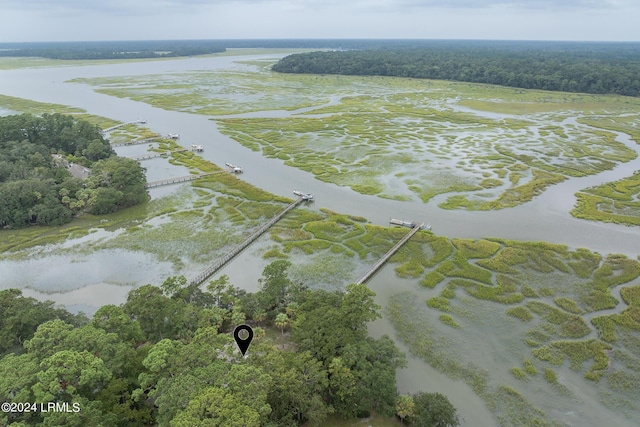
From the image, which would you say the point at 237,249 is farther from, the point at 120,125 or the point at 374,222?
the point at 120,125

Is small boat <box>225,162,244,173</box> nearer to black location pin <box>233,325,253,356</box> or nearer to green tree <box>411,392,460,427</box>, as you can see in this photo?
black location pin <box>233,325,253,356</box>

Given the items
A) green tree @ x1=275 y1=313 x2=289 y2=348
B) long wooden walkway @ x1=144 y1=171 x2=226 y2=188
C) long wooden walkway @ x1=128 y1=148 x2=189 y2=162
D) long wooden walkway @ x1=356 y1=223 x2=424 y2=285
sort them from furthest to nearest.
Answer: long wooden walkway @ x1=128 y1=148 x2=189 y2=162 → long wooden walkway @ x1=144 y1=171 x2=226 y2=188 → long wooden walkway @ x1=356 y1=223 x2=424 y2=285 → green tree @ x1=275 y1=313 x2=289 y2=348

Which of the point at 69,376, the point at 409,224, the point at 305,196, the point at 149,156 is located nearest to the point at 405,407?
the point at 69,376

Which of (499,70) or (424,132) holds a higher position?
(499,70)

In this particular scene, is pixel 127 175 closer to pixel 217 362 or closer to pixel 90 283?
pixel 90 283

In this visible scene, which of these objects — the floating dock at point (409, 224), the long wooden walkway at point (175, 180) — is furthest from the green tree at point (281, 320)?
the long wooden walkway at point (175, 180)

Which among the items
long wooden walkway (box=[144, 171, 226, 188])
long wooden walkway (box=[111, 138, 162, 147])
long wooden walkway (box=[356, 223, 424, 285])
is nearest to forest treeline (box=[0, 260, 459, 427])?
long wooden walkway (box=[356, 223, 424, 285])

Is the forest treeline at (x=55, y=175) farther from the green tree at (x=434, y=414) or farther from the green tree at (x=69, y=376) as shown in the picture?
the green tree at (x=434, y=414)
